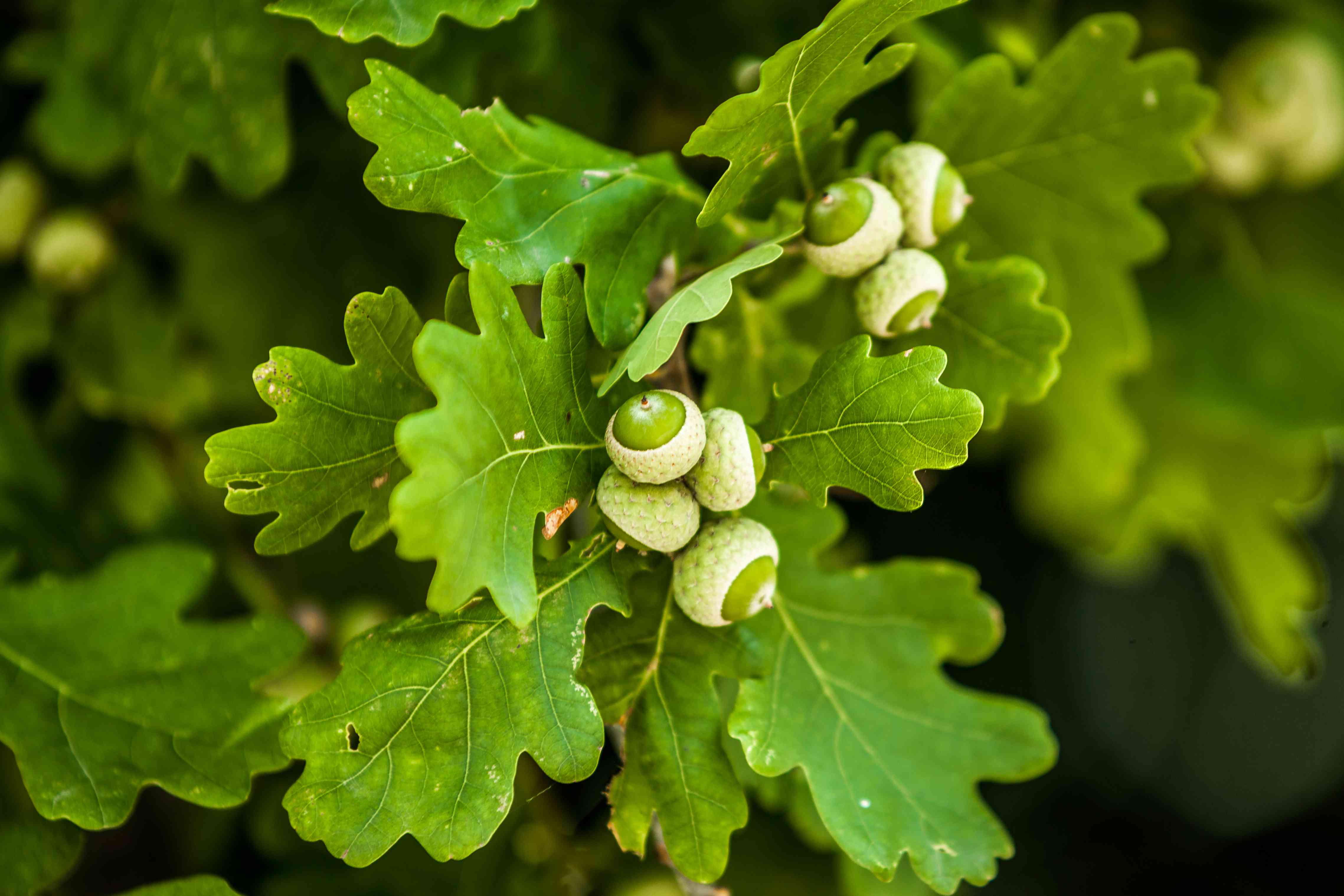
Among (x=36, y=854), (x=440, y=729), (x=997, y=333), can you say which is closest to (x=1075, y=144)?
(x=997, y=333)

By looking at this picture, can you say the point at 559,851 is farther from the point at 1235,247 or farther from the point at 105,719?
the point at 1235,247

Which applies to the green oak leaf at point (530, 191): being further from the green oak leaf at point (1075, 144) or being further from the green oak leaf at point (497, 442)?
the green oak leaf at point (1075, 144)

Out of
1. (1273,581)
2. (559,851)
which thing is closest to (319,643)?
(559,851)

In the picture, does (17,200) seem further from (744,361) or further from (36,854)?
(744,361)

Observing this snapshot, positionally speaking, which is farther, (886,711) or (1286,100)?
(1286,100)

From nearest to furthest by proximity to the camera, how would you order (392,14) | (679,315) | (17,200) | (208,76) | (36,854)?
(679,315) < (392,14) < (36,854) < (208,76) < (17,200)

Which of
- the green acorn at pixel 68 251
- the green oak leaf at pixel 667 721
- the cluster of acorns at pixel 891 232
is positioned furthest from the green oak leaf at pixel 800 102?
the green acorn at pixel 68 251
